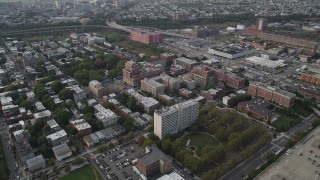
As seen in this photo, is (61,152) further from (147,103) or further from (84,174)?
(147,103)

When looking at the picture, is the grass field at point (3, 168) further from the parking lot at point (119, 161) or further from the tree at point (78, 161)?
the parking lot at point (119, 161)

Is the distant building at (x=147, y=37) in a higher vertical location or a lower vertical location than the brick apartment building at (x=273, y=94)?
higher

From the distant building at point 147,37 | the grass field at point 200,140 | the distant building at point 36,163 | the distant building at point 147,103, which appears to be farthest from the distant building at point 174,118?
the distant building at point 147,37

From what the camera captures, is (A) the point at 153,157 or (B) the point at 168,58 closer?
(A) the point at 153,157

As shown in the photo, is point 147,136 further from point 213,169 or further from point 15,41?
point 15,41

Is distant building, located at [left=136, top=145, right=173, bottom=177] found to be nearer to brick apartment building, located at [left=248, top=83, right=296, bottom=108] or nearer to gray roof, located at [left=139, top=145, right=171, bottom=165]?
gray roof, located at [left=139, top=145, right=171, bottom=165]

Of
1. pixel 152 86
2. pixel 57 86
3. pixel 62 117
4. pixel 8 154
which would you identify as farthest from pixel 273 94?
pixel 8 154
